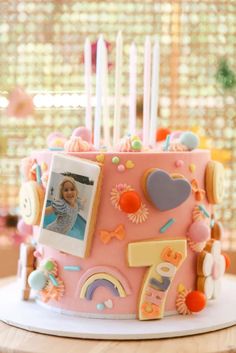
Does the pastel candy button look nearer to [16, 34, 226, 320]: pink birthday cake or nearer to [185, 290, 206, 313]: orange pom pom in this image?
[16, 34, 226, 320]: pink birthday cake

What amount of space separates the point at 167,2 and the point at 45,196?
680 millimetres

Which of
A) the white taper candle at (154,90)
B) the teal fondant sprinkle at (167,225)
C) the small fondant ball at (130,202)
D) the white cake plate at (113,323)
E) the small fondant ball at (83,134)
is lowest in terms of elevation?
the white cake plate at (113,323)

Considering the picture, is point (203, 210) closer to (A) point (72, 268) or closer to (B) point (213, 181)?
(B) point (213, 181)

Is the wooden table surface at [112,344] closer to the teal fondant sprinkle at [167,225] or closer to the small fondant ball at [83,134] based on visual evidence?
the teal fondant sprinkle at [167,225]

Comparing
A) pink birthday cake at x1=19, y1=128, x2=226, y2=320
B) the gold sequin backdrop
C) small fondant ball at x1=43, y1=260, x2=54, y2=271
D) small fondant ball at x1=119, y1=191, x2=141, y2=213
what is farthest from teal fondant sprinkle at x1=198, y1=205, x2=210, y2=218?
the gold sequin backdrop

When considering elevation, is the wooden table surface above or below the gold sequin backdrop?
below

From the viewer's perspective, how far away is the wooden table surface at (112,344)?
0.88m

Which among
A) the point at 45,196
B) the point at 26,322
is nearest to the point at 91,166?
the point at 45,196

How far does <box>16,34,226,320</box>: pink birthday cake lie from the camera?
99 centimetres

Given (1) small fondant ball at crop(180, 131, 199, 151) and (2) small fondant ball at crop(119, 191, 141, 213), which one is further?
(1) small fondant ball at crop(180, 131, 199, 151)

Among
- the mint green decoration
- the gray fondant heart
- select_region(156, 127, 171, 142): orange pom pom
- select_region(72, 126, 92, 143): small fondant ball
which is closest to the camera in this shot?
the gray fondant heart

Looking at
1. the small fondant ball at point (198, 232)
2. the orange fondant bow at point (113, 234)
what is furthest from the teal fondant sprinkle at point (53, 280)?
the small fondant ball at point (198, 232)

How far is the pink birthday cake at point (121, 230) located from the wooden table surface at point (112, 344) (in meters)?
0.09

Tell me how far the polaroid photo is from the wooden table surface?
14 centimetres
